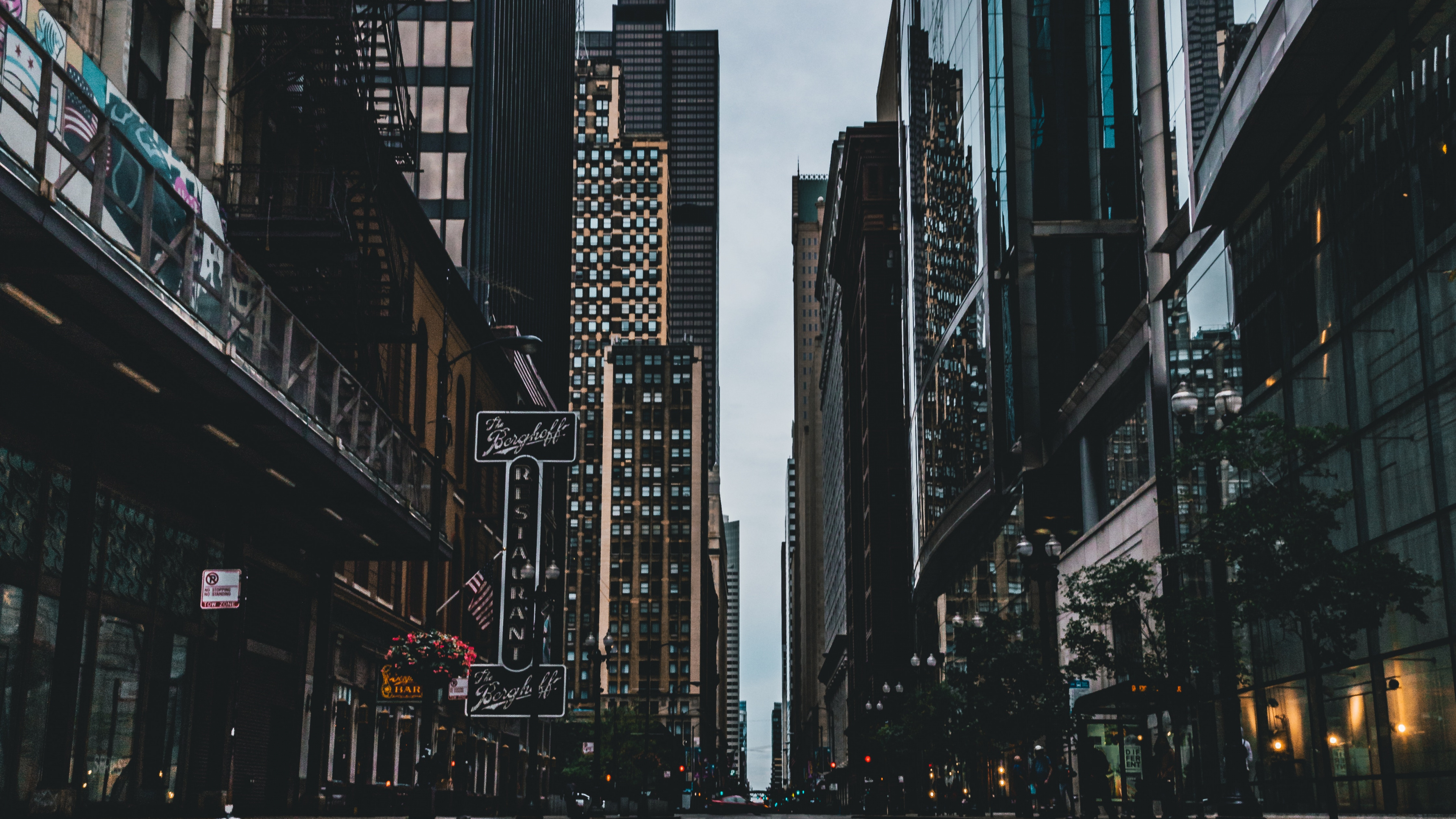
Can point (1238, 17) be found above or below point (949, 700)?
above

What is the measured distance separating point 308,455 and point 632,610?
165 m

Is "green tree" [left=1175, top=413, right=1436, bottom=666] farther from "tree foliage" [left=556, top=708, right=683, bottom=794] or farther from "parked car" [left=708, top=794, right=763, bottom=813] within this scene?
"parked car" [left=708, top=794, right=763, bottom=813]

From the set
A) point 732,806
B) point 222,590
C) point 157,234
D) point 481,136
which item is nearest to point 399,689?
point 222,590

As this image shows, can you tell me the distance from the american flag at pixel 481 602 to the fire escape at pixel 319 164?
29.6 ft

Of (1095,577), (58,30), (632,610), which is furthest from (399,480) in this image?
(632,610)

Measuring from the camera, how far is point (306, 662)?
1328 inches

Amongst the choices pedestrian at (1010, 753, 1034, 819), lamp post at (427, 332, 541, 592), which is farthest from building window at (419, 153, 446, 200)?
pedestrian at (1010, 753, 1034, 819)

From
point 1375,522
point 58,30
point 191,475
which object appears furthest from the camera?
point 1375,522

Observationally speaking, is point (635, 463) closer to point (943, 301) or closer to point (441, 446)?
point (943, 301)

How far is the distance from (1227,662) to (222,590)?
15.8 metres

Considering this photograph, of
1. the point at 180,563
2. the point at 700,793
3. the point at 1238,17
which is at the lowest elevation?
the point at 700,793

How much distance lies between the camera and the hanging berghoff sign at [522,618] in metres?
40.7

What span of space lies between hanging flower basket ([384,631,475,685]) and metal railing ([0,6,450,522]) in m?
6.10

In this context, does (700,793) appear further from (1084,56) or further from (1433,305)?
(1433,305)
